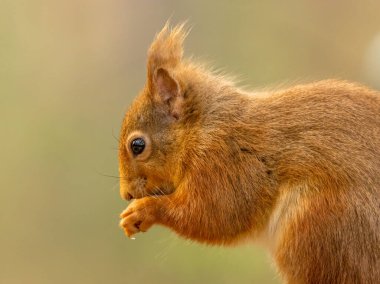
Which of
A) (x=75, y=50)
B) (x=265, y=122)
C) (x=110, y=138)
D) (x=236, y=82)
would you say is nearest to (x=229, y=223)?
(x=265, y=122)

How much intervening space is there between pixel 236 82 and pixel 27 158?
1.03 meters

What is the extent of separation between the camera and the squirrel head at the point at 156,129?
1987mm

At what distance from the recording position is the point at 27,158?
2.85 metres

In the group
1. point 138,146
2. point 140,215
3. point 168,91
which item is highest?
point 168,91

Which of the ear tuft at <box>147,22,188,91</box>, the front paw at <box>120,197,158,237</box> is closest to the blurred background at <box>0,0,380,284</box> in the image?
the ear tuft at <box>147,22,188,91</box>

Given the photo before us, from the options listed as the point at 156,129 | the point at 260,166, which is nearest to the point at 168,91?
the point at 156,129

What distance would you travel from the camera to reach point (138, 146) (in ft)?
6.57

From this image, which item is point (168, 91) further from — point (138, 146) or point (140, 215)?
point (140, 215)

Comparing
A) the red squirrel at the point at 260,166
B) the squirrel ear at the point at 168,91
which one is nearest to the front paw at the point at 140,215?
the red squirrel at the point at 260,166

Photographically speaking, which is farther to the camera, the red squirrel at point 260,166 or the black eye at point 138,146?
the black eye at point 138,146

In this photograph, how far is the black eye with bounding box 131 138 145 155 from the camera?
6.55 feet

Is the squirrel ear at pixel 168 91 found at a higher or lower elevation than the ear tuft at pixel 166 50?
lower

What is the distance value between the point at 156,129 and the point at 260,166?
0.33 meters

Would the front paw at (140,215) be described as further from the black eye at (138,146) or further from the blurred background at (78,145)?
the blurred background at (78,145)
